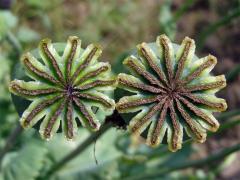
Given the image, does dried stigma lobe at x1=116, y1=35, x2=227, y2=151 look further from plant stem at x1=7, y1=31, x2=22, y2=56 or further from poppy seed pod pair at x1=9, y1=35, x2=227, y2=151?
plant stem at x1=7, y1=31, x2=22, y2=56

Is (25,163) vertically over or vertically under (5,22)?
under

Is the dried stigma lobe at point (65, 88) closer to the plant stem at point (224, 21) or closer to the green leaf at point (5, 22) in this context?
the green leaf at point (5, 22)

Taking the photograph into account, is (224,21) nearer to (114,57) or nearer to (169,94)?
(169,94)

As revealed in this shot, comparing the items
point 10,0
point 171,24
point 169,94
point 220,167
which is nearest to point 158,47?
point 169,94

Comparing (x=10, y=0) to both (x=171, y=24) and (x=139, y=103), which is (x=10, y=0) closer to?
(x=171, y=24)

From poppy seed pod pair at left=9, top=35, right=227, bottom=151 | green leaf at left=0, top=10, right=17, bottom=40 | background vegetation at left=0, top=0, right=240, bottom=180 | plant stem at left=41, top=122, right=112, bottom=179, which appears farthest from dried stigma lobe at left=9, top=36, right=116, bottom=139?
background vegetation at left=0, top=0, right=240, bottom=180

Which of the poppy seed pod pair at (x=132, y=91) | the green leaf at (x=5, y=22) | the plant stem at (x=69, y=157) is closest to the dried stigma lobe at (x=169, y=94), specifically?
the poppy seed pod pair at (x=132, y=91)

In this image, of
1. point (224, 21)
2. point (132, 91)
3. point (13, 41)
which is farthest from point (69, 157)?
point (132, 91)
